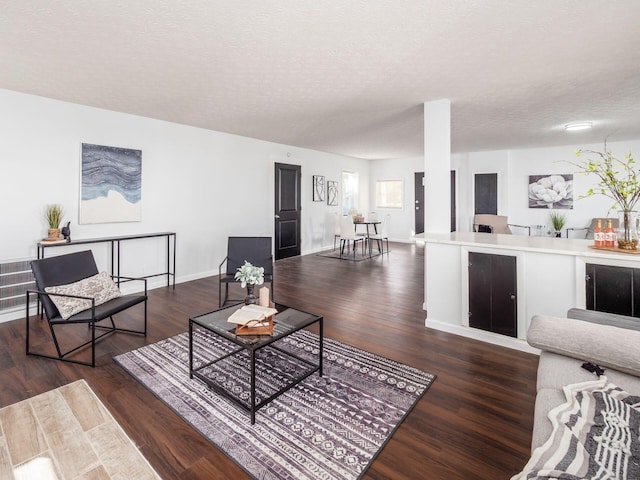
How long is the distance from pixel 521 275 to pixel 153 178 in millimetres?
4738

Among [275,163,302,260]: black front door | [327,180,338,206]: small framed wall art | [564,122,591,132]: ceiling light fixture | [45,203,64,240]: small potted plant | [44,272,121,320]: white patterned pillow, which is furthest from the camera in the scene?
[327,180,338,206]: small framed wall art

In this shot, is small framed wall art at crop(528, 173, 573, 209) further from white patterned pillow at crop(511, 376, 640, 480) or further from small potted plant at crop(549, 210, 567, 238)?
white patterned pillow at crop(511, 376, 640, 480)

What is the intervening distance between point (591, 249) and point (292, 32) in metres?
2.77

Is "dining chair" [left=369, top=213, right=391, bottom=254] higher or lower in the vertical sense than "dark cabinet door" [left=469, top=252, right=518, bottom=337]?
higher

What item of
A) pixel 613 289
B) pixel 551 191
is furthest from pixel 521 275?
pixel 551 191

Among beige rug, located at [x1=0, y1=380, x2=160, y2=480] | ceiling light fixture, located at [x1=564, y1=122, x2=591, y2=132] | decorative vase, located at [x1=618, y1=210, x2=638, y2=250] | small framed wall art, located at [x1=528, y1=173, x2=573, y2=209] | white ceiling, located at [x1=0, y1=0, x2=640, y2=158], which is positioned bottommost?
Result: beige rug, located at [x1=0, y1=380, x2=160, y2=480]

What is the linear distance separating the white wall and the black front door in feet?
0.64

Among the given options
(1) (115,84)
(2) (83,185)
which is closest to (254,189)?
(2) (83,185)

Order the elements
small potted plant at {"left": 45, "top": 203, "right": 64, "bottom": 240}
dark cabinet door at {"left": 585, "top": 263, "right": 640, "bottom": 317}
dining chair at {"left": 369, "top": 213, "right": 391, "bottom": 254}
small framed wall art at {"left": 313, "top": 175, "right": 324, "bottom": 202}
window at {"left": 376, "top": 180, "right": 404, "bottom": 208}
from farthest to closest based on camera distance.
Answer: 1. window at {"left": 376, "top": 180, "right": 404, "bottom": 208}
2. small framed wall art at {"left": 313, "top": 175, "right": 324, "bottom": 202}
3. dining chair at {"left": 369, "top": 213, "right": 391, "bottom": 254}
4. small potted plant at {"left": 45, "top": 203, "right": 64, "bottom": 240}
5. dark cabinet door at {"left": 585, "top": 263, "right": 640, "bottom": 317}

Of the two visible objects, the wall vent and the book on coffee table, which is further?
the wall vent

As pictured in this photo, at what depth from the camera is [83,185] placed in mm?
4242

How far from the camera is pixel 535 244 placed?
2969 mm

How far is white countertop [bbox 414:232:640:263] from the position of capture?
8.27 ft

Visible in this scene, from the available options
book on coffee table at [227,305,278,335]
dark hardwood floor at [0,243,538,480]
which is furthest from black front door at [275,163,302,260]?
book on coffee table at [227,305,278,335]
